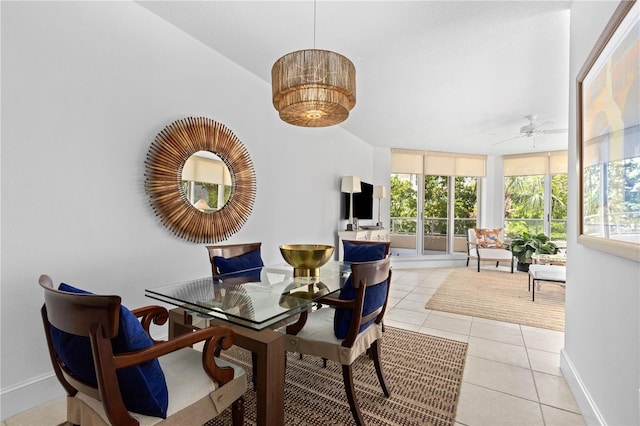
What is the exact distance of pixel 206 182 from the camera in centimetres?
278

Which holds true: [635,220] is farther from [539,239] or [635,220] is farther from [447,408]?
[539,239]

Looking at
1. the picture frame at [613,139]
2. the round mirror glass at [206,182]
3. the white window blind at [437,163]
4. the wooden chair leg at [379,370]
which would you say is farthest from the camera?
the white window blind at [437,163]

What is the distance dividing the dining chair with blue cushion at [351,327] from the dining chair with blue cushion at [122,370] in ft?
1.61

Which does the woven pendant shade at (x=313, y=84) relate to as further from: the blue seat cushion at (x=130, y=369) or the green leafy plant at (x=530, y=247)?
the green leafy plant at (x=530, y=247)

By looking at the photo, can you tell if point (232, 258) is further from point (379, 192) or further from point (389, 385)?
point (379, 192)

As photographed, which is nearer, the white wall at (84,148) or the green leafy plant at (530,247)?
the white wall at (84,148)

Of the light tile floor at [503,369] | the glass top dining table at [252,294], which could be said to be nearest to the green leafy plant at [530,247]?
the light tile floor at [503,369]

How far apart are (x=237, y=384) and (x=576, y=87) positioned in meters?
2.68

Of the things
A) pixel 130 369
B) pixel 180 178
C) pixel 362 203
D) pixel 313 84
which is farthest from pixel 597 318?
pixel 362 203

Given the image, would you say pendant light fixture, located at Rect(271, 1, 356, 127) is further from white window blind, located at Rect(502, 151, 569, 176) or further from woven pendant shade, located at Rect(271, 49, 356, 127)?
white window blind, located at Rect(502, 151, 569, 176)

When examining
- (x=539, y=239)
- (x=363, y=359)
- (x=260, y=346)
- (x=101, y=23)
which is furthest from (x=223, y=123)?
(x=539, y=239)

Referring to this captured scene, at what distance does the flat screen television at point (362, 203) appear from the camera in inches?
212

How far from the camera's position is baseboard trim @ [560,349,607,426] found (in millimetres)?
1568

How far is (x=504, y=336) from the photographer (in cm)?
297
